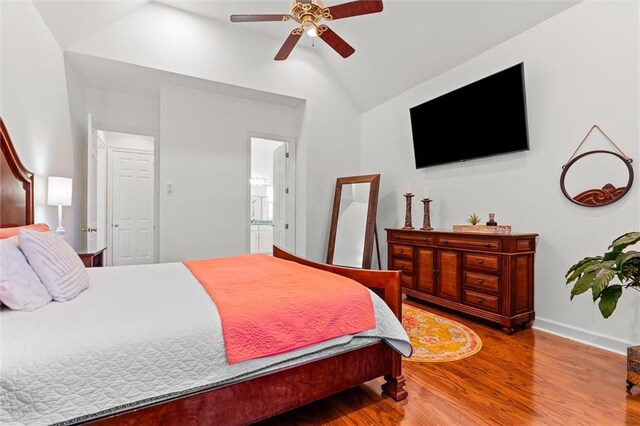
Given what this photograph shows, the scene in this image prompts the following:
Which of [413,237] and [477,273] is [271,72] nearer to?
[413,237]

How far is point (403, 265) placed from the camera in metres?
3.71

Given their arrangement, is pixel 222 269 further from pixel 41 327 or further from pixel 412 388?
pixel 412 388

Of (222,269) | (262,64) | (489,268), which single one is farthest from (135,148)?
A: (489,268)

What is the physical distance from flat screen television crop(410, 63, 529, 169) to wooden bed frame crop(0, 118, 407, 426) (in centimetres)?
225

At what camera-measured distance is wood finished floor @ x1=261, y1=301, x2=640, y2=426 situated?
155 centimetres

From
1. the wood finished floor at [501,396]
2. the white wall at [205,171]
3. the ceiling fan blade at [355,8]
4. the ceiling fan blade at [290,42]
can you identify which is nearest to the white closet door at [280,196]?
the white wall at [205,171]

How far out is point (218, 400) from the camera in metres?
1.25

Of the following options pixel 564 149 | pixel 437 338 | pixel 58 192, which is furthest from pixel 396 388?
pixel 58 192

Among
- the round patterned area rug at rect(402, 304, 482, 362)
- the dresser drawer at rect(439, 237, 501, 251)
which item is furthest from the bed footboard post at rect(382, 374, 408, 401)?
the dresser drawer at rect(439, 237, 501, 251)

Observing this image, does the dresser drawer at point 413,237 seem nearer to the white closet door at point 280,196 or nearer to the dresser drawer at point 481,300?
the dresser drawer at point 481,300

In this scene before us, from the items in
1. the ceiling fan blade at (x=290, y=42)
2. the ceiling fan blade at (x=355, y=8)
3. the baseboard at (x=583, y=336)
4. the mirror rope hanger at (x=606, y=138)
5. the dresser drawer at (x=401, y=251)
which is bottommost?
the baseboard at (x=583, y=336)

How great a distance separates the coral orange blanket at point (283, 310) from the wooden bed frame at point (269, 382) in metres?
0.16

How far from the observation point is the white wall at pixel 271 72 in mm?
3404

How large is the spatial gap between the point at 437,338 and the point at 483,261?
838 mm
